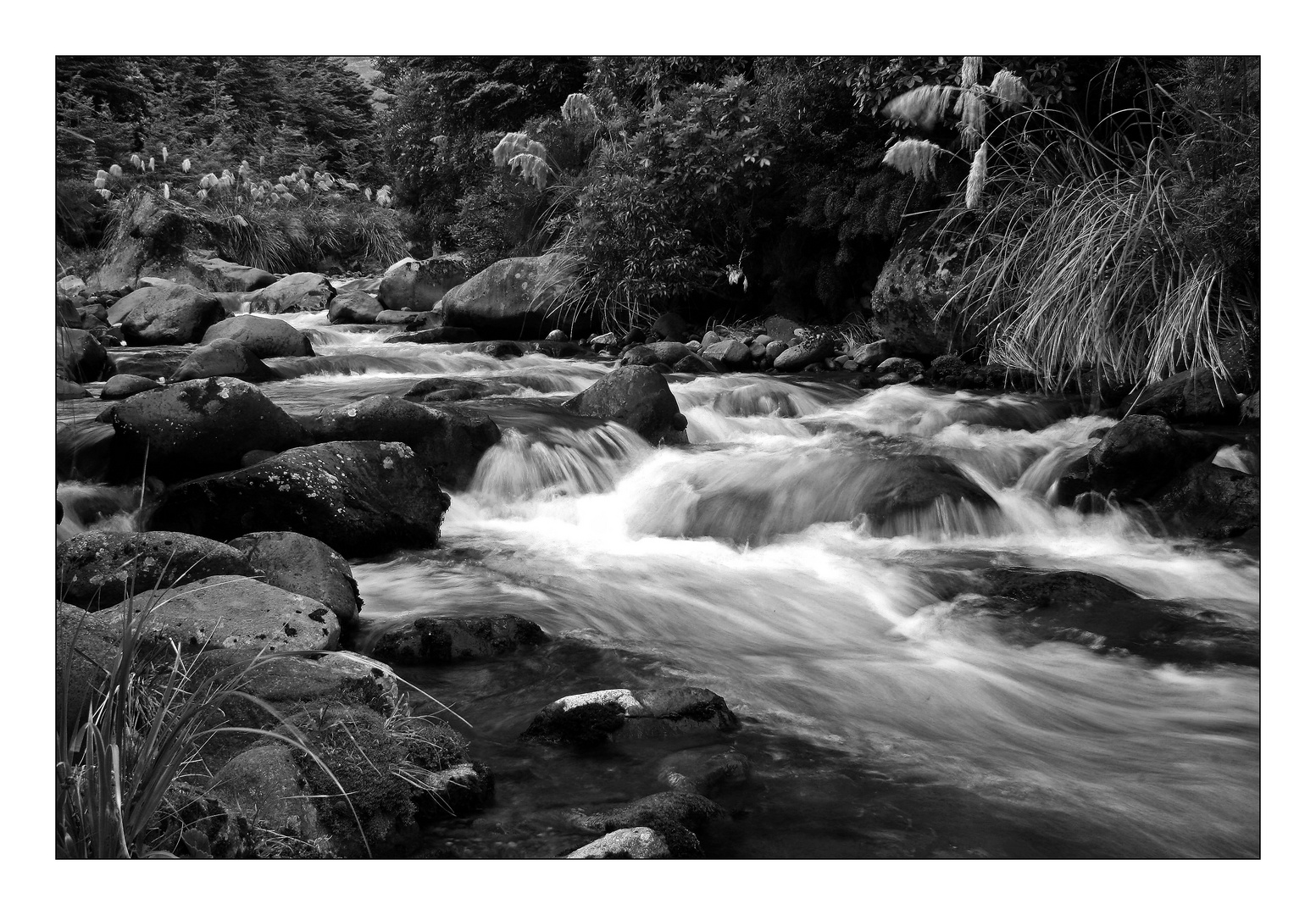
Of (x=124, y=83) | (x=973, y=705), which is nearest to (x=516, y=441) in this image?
(x=124, y=83)

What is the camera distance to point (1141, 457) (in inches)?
211

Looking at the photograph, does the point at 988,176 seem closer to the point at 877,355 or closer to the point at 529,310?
the point at 877,355

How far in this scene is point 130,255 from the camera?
10.1 m

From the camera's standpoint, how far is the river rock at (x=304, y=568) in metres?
3.84

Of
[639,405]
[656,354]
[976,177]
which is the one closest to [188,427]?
[639,405]

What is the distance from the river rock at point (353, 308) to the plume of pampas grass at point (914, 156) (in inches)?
271

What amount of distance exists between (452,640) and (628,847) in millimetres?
1533

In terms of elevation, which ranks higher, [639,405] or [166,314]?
[166,314]

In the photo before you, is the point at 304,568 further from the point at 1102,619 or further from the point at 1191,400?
the point at 1191,400

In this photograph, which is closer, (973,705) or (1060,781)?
(1060,781)

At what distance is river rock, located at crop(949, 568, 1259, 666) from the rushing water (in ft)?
0.33

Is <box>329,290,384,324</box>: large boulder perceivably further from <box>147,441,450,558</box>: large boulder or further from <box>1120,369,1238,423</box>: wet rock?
<box>1120,369,1238,423</box>: wet rock

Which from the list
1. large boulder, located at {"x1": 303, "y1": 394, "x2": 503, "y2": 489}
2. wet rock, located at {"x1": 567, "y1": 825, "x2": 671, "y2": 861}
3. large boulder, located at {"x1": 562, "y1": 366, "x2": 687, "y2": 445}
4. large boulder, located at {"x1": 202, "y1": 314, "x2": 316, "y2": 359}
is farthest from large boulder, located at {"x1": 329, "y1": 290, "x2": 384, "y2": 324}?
wet rock, located at {"x1": 567, "y1": 825, "x2": 671, "y2": 861}

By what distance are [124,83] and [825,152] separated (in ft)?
22.0
